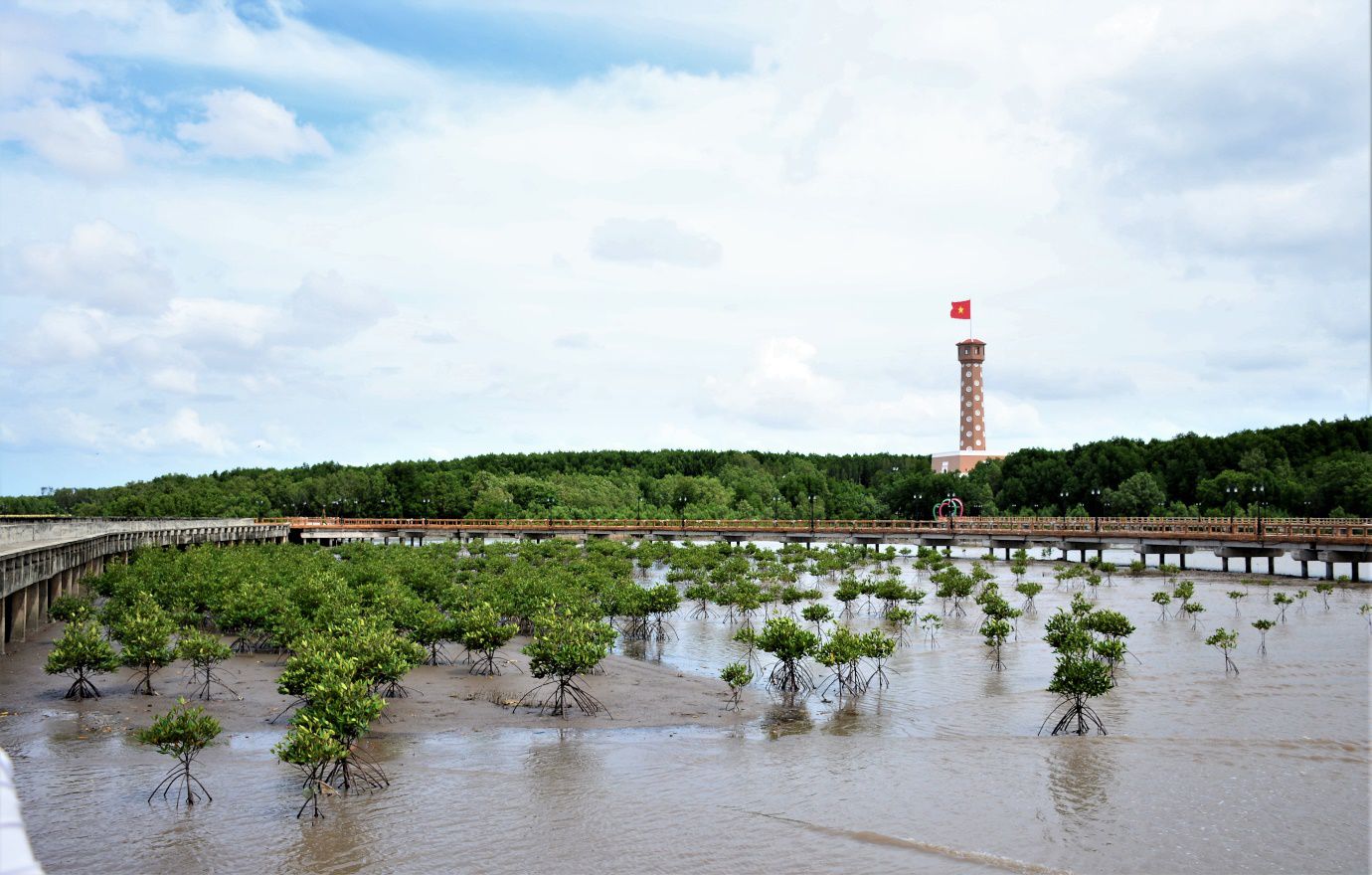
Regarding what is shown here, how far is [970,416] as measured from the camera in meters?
156

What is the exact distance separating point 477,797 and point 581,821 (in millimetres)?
2412

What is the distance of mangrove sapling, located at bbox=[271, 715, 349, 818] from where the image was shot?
18344 mm

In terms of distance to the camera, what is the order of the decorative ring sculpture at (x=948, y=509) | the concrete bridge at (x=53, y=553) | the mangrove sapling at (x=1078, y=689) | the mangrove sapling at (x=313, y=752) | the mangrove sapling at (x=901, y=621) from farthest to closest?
the decorative ring sculpture at (x=948, y=509)
the mangrove sapling at (x=901, y=621)
the concrete bridge at (x=53, y=553)
the mangrove sapling at (x=1078, y=689)
the mangrove sapling at (x=313, y=752)

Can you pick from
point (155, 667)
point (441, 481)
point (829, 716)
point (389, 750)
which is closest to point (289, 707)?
point (389, 750)

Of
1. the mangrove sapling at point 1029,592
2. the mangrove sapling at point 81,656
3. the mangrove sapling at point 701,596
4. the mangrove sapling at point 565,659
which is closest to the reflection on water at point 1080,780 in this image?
the mangrove sapling at point 565,659

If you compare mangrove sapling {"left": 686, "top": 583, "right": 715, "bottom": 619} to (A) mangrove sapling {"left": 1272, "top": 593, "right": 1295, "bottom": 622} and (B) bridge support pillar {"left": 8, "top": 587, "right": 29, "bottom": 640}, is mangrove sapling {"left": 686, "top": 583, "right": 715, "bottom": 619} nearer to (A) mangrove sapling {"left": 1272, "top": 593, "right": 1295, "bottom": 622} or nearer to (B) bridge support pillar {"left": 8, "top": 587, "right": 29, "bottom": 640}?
(A) mangrove sapling {"left": 1272, "top": 593, "right": 1295, "bottom": 622}

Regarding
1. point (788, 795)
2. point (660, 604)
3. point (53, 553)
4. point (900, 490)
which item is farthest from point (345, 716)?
point (900, 490)

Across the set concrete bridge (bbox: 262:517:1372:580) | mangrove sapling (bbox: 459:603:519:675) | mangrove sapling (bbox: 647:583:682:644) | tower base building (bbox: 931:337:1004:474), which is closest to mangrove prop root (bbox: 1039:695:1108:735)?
mangrove sapling (bbox: 459:603:519:675)

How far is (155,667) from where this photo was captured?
1181 inches

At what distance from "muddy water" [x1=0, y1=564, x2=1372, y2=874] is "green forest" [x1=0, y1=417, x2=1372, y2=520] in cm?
7545

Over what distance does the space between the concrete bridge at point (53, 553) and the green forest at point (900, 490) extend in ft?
195

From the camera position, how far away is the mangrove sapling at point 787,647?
28.7 m

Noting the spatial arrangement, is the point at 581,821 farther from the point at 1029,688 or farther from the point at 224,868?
the point at 1029,688

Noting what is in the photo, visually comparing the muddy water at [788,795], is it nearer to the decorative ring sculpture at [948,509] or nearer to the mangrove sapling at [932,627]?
the mangrove sapling at [932,627]
